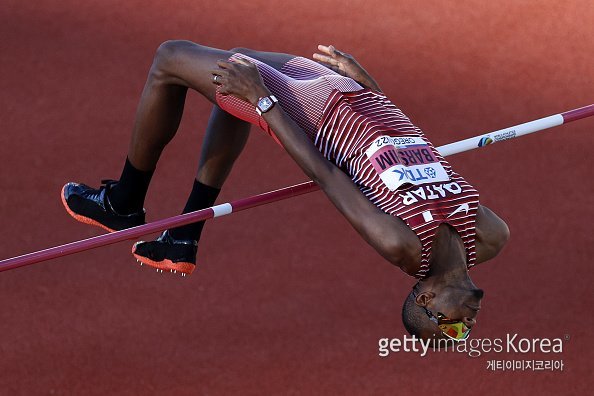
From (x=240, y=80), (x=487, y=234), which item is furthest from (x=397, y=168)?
(x=240, y=80)

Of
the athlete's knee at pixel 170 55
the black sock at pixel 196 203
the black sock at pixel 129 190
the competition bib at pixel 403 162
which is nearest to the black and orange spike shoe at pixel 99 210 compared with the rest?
the black sock at pixel 129 190

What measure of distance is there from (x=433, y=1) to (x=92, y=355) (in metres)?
2.26

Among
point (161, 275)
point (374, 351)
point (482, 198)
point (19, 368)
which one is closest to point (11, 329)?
point (19, 368)

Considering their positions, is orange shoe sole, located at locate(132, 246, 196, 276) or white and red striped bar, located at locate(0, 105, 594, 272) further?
orange shoe sole, located at locate(132, 246, 196, 276)

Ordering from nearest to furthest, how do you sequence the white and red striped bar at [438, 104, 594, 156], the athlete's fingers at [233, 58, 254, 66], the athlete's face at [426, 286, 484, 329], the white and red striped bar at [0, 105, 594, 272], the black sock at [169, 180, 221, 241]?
the athlete's face at [426, 286, 484, 329] < the athlete's fingers at [233, 58, 254, 66] < the white and red striped bar at [0, 105, 594, 272] < the white and red striped bar at [438, 104, 594, 156] < the black sock at [169, 180, 221, 241]

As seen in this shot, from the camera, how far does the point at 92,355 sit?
224 inches

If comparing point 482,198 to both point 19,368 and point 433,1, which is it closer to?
point 433,1

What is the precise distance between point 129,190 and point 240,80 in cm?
70

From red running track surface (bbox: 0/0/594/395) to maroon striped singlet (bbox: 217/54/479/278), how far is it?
201cm

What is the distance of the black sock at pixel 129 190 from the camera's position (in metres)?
4.16

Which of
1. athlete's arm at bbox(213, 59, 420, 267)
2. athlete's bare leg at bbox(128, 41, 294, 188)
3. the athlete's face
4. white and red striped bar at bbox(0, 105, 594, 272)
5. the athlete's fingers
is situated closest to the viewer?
athlete's arm at bbox(213, 59, 420, 267)

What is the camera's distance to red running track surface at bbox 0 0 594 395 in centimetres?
571

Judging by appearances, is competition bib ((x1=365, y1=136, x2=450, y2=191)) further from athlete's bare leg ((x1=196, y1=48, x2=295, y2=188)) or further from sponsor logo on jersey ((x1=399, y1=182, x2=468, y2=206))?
athlete's bare leg ((x1=196, y1=48, x2=295, y2=188))

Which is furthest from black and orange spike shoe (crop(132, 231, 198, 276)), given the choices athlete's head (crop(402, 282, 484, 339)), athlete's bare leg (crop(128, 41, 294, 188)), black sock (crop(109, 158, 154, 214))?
athlete's head (crop(402, 282, 484, 339))
